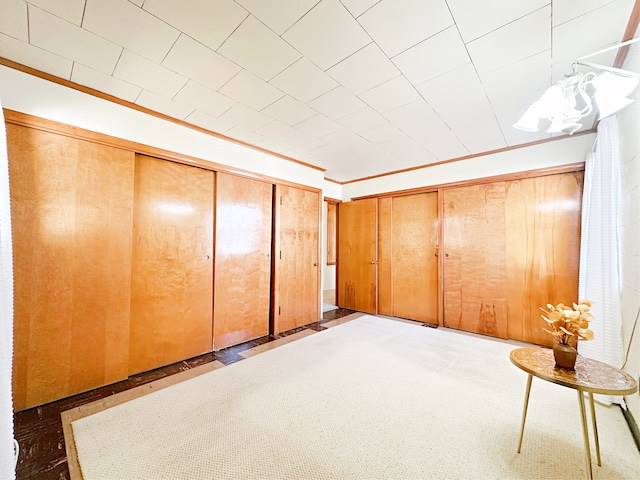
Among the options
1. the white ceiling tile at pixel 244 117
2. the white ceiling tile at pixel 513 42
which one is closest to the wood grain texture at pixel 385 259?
the white ceiling tile at pixel 244 117

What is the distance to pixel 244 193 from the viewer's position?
3201 mm

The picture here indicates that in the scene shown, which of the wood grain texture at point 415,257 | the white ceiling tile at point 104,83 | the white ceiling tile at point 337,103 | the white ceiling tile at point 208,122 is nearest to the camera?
the white ceiling tile at point 104,83

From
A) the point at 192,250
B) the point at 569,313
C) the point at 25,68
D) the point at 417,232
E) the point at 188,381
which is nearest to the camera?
the point at 569,313

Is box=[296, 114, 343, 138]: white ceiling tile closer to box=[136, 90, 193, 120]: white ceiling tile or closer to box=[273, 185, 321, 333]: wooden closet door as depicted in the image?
box=[273, 185, 321, 333]: wooden closet door

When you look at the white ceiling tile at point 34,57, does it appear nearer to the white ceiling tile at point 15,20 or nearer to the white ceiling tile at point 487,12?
the white ceiling tile at point 15,20

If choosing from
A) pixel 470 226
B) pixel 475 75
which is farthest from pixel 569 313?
pixel 470 226

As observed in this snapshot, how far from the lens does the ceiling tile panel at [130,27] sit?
1.40m

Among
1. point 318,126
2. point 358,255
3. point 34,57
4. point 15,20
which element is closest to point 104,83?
point 34,57

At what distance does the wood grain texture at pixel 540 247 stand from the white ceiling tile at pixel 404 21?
2610 mm

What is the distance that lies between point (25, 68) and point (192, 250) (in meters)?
1.82

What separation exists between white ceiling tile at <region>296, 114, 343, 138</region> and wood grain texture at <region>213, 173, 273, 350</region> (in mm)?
986

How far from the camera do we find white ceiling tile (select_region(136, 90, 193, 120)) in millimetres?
2227

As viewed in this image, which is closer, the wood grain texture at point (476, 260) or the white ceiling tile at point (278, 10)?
the white ceiling tile at point (278, 10)

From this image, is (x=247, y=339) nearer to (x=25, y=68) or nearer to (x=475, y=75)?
(x=25, y=68)
